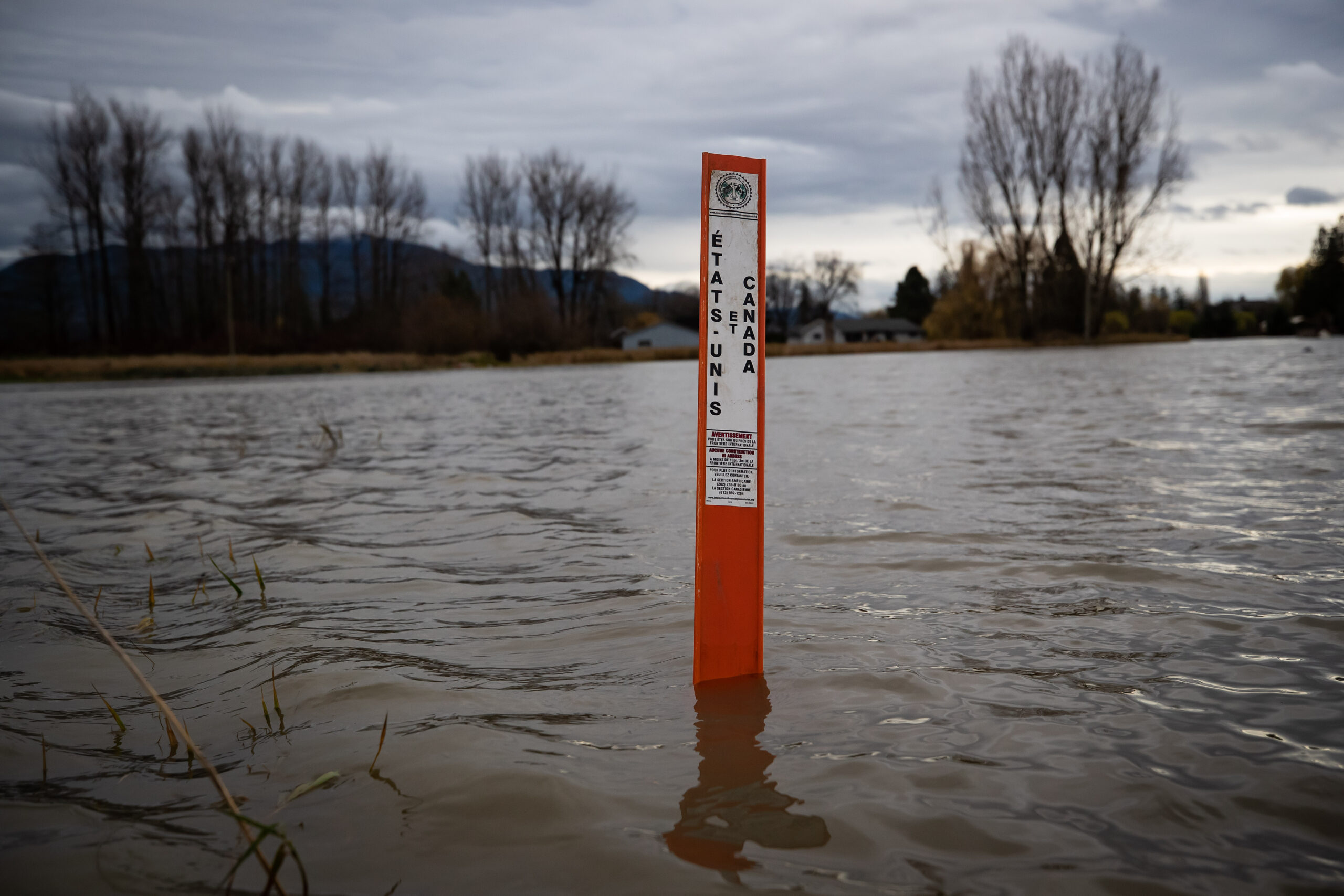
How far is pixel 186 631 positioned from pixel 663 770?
2.43 meters

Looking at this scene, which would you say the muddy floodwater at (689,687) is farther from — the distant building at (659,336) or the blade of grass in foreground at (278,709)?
the distant building at (659,336)

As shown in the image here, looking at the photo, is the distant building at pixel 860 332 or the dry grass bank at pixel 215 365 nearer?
the dry grass bank at pixel 215 365

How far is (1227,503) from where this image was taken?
4.96 metres

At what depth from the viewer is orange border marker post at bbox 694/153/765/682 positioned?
7.67 feet

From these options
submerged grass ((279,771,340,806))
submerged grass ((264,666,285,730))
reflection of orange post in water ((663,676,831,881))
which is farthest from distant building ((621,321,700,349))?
submerged grass ((279,771,340,806))

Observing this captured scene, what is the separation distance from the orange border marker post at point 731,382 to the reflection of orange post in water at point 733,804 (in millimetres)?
356

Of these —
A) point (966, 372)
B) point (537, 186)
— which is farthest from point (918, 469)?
point (537, 186)

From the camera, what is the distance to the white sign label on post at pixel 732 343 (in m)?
2.34

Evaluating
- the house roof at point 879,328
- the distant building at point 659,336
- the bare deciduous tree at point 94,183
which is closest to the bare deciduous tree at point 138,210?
the bare deciduous tree at point 94,183

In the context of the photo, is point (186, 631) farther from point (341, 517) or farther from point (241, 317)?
point (241, 317)

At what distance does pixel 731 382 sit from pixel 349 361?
4272 cm

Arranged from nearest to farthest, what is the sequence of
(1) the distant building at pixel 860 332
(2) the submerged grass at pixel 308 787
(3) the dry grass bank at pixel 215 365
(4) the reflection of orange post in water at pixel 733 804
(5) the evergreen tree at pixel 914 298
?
(2) the submerged grass at pixel 308 787 < (4) the reflection of orange post in water at pixel 733 804 < (3) the dry grass bank at pixel 215 365 < (1) the distant building at pixel 860 332 < (5) the evergreen tree at pixel 914 298

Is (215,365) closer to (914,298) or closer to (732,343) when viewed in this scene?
(732,343)

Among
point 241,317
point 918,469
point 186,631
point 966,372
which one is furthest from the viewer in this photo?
point 241,317
